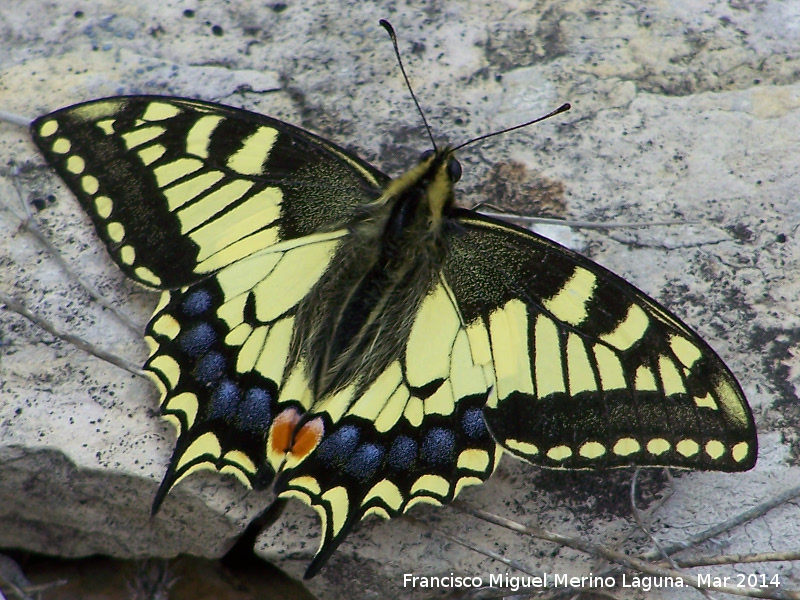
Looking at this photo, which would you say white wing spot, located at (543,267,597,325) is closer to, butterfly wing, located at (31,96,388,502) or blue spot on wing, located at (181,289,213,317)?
butterfly wing, located at (31,96,388,502)

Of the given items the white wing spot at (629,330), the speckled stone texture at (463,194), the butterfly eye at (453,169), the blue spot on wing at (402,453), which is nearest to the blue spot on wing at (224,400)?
the speckled stone texture at (463,194)

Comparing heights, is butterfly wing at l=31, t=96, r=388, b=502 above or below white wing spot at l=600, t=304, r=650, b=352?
above

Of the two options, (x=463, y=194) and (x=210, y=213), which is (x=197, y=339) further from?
(x=463, y=194)

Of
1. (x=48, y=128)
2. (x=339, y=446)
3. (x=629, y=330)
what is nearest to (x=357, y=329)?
(x=339, y=446)

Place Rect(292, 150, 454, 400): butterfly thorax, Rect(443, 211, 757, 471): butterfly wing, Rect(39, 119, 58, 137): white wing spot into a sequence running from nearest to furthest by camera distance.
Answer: Rect(443, 211, 757, 471): butterfly wing < Rect(292, 150, 454, 400): butterfly thorax < Rect(39, 119, 58, 137): white wing spot

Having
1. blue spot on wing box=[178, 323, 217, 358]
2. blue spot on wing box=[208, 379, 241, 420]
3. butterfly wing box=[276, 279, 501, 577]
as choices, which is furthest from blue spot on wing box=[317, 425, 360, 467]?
blue spot on wing box=[178, 323, 217, 358]

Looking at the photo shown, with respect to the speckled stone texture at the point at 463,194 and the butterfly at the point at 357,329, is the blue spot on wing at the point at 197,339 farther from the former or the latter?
the speckled stone texture at the point at 463,194
